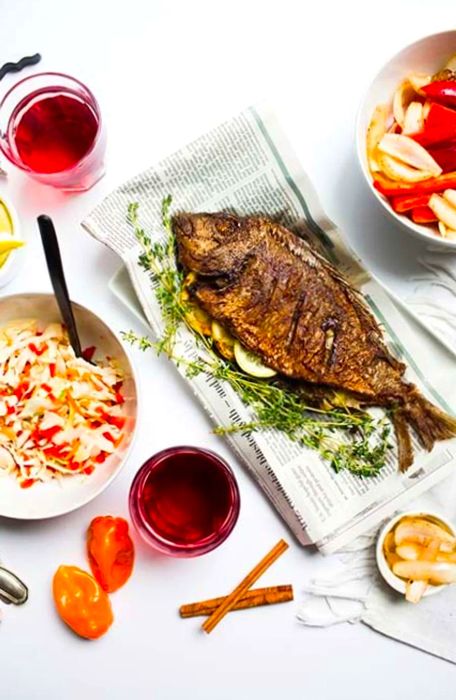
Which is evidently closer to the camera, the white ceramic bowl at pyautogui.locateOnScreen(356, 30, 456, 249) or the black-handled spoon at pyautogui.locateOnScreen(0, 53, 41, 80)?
the white ceramic bowl at pyautogui.locateOnScreen(356, 30, 456, 249)

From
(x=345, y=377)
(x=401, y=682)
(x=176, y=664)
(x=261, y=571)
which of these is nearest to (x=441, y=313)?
(x=345, y=377)

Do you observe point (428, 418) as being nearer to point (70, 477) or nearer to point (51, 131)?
point (70, 477)

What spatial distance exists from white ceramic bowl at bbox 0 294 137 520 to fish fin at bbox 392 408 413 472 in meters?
0.53

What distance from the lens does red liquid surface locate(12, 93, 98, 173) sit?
1772 mm

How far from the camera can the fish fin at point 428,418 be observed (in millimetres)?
1752

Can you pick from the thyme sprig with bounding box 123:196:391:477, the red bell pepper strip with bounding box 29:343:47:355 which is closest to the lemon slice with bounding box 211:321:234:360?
the thyme sprig with bounding box 123:196:391:477

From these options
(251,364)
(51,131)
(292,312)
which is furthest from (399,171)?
(51,131)

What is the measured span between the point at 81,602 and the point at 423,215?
3.39 feet

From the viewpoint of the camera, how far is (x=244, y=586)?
1798 mm

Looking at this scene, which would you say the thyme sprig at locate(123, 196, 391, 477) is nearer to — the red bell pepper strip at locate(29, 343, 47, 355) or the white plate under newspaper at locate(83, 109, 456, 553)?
the white plate under newspaper at locate(83, 109, 456, 553)

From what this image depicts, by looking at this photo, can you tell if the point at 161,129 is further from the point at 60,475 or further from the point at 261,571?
the point at 261,571

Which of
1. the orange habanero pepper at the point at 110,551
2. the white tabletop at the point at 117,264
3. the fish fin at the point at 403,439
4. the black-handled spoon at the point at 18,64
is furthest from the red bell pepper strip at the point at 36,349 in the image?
the fish fin at the point at 403,439

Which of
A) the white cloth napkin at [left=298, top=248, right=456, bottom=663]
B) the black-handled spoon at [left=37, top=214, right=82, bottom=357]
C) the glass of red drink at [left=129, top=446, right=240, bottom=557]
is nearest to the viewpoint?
the black-handled spoon at [left=37, top=214, right=82, bottom=357]

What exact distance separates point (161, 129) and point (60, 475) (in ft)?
2.45
